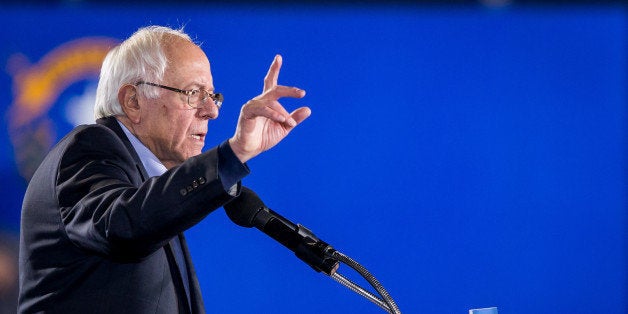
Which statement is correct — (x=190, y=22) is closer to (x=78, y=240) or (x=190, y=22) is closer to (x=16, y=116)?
(x=16, y=116)

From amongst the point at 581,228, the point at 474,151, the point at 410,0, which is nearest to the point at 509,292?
the point at 581,228

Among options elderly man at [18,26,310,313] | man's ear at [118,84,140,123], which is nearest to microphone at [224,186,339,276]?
elderly man at [18,26,310,313]

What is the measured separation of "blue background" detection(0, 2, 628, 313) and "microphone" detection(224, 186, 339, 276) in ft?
2.87

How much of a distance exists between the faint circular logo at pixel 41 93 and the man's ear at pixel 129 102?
55cm

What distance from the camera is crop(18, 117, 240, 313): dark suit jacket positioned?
3.61 ft

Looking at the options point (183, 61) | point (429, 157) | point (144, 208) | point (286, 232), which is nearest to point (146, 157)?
point (183, 61)

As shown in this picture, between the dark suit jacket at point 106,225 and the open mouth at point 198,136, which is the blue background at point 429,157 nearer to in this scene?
the open mouth at point 198,136

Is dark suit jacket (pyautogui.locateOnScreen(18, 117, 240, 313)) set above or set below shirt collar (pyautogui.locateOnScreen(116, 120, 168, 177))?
below

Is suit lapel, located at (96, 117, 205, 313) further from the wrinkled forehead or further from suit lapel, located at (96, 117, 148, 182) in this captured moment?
the wrinkled forehead

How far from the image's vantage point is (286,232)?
1.34 metres

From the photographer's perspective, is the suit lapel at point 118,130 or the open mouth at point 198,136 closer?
the suit lapel at point 118,130

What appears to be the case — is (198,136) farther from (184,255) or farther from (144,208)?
(144,208)

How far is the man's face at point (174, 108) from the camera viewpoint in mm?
1735

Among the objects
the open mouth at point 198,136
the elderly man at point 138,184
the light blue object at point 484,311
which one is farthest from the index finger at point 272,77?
the open mouth at point 198,136
